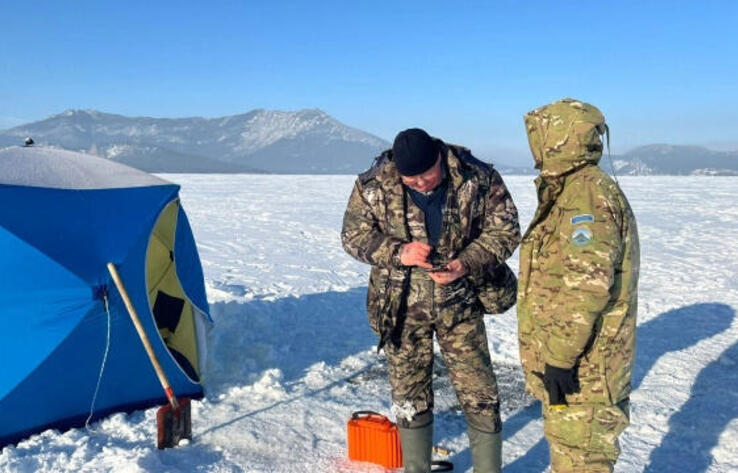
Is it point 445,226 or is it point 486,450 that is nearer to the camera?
point 445,226

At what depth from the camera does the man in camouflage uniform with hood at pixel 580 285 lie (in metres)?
2.52

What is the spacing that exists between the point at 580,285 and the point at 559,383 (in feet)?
1.60

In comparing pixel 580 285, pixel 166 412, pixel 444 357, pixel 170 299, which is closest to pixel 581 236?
pixel 580 285

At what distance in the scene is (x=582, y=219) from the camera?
253cm

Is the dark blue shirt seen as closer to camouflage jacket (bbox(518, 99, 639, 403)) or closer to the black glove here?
camouflage jacket (bbox(518, 99, 639, 403))

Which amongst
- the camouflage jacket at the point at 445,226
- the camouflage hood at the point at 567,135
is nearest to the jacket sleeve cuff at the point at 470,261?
the camouflage jacket at the point at 445,226

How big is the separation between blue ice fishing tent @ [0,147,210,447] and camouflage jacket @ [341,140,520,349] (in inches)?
76.1

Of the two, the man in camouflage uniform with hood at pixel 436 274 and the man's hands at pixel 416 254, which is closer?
the man's hands at pixel 416 254

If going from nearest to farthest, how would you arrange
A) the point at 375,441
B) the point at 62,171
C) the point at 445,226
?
the point at 445,226
the point at 375,441
the point at 62,171

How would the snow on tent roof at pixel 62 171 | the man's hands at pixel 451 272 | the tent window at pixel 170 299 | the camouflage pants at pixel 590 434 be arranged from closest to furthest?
1. the camouflage pants at pixel 590 434
2. the man's hands at pixel 451 272
3. the snow on tent roof at pixel 62 171
4. the tent window at pixel 170 299

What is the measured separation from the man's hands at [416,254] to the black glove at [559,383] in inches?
31.5

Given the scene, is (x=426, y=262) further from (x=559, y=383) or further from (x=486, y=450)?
(x=486, y=450)

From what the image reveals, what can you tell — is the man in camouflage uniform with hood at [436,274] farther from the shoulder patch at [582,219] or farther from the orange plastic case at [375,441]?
the shoulder patch at [582,219]

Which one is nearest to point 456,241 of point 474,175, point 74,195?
point 474,175
